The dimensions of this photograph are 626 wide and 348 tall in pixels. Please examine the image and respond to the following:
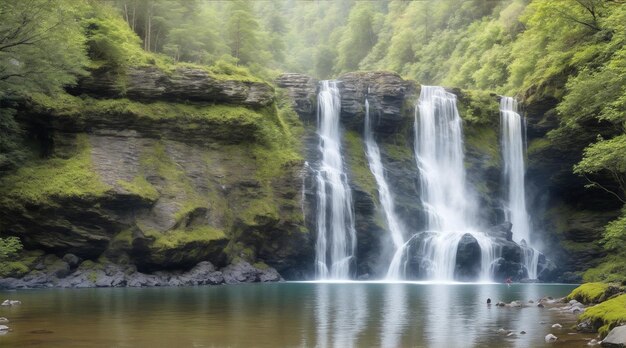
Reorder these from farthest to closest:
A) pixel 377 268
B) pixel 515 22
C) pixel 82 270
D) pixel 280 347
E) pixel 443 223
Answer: pixel 515 22
pixel 443 223
pixel 377 268
pixel 82 270
pixel 280 347

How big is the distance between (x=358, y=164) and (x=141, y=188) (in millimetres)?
14811

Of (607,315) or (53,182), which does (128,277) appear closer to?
(53,182)

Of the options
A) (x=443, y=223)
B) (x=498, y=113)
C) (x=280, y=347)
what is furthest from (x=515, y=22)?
(x=280, y=347)

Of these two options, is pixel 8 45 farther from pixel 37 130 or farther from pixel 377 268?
pixel 377 268

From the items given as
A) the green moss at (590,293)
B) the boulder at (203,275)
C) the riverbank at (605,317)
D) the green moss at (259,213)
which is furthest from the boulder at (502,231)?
the riverbank at (605,317)

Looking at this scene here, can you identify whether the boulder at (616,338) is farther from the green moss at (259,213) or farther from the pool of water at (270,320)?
the green moss at (259,213)

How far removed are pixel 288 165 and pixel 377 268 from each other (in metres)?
7.84

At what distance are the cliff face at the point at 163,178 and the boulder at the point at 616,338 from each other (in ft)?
71.8

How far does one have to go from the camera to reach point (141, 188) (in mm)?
30734

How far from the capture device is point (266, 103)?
3700 centimetres

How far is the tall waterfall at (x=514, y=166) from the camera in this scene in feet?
135

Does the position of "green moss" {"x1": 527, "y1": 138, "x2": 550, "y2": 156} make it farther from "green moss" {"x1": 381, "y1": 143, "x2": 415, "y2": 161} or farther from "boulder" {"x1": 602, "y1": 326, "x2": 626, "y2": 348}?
"boulder" {"x1": 602, "y1": 326, "x2": 626, "y2": 348}

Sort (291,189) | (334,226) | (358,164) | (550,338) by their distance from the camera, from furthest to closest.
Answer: (358,164)
(334,226)
(291,189)
(550,338)

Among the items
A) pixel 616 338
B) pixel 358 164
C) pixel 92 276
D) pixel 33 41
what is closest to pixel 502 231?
pixel 358 164
